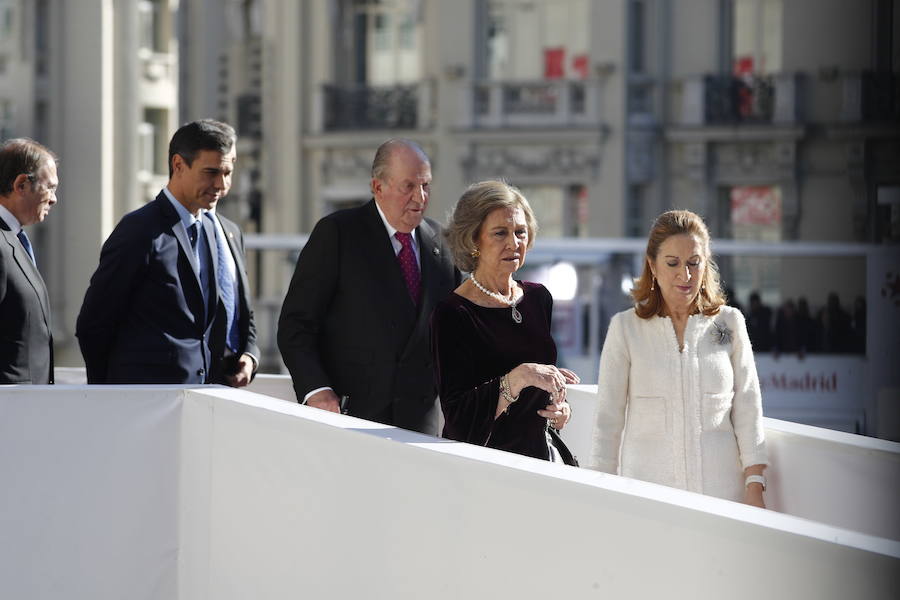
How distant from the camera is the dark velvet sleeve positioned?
14.6 ft

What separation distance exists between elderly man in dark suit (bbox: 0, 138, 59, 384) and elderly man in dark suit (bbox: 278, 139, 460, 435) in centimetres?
88

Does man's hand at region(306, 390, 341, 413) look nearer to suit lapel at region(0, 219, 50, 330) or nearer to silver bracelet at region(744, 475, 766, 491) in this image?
suit lapel at region(0, 219, 50, 330)

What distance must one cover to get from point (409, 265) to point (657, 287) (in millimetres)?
1134

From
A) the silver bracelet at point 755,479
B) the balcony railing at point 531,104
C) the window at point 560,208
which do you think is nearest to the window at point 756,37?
the balcony railing at point 531,104

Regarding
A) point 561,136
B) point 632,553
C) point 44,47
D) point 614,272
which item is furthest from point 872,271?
point 632,553

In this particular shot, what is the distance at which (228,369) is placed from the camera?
5938 millimetres

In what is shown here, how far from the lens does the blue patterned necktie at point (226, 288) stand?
19.2 feet

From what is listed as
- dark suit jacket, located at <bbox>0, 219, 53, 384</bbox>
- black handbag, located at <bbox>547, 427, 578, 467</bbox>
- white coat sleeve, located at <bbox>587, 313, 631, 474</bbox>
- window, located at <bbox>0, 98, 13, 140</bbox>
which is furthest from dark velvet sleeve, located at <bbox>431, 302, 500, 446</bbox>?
window, located at <bbox>0, 98, 13, 140</bbox>

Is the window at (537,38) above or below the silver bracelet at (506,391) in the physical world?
above

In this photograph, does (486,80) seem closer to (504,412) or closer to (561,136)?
(561,136)

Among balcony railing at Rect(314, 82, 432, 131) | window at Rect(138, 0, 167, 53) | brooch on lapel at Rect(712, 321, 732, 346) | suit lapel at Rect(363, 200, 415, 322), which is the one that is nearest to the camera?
brooch on lapel at Rect(712, 321, 732, 346)

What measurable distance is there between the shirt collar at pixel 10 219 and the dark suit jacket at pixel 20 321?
0.03m

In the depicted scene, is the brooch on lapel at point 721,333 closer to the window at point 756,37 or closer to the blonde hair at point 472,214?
the blonde hair at point 472,214

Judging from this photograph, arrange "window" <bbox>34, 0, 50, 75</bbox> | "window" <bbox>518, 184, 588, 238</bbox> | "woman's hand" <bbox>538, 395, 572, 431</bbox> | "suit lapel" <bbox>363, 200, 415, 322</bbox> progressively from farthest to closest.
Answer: "window" <bbox>34, 0, 50, 75</bbox> < "window" <bbox>518, 184, 588, 238</bbox> < "suit lapel" <bbox>363, 200, 415, 322</bbox> < "woman's hand" <bbox>538, 395, 572, 431</bbox>
